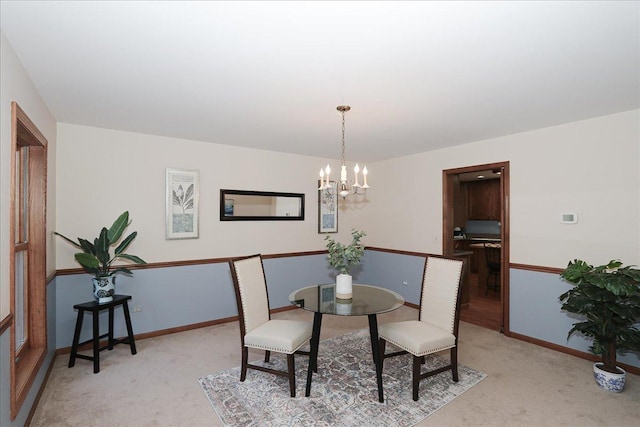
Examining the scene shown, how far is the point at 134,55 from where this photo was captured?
198cm

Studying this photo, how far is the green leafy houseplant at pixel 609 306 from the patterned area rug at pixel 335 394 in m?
1.01

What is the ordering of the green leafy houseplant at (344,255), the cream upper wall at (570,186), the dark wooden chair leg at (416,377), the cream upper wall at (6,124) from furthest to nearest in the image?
the cream upper wall at (570,186), the green leafy houseplant at (344,255), the dark wooden chair leg at (416,377), the cream upper wall at (6,124)

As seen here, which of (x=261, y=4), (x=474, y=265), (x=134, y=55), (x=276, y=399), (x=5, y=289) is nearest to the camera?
(x=261, y=4)

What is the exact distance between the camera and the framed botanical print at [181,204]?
399 cm

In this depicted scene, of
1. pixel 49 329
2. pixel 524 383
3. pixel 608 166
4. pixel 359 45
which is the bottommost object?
pixel 524 383

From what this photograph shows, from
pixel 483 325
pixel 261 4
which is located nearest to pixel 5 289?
pixel 261 4

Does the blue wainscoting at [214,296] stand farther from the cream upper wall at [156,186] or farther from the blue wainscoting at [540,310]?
the cream upper wall at [156,186]

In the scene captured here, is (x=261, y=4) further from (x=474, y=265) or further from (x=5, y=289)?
(x=474, y=265)

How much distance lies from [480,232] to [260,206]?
538cm

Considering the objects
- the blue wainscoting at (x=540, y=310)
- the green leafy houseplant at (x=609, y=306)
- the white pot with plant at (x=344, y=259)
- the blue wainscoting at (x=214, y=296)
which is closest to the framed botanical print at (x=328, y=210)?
the blue wainscoting at (x=214, y=296)

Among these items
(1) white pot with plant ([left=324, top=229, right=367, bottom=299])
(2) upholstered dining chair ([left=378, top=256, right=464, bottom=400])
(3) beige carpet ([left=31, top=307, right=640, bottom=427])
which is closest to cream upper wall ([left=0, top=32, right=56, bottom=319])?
(3) beige carpet ([left=31, top=307, right=640, bottom=427])

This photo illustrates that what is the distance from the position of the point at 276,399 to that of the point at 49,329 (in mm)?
2229

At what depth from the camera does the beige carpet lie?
90.8 inches


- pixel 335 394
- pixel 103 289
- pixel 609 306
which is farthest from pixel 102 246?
pixel 609 306
